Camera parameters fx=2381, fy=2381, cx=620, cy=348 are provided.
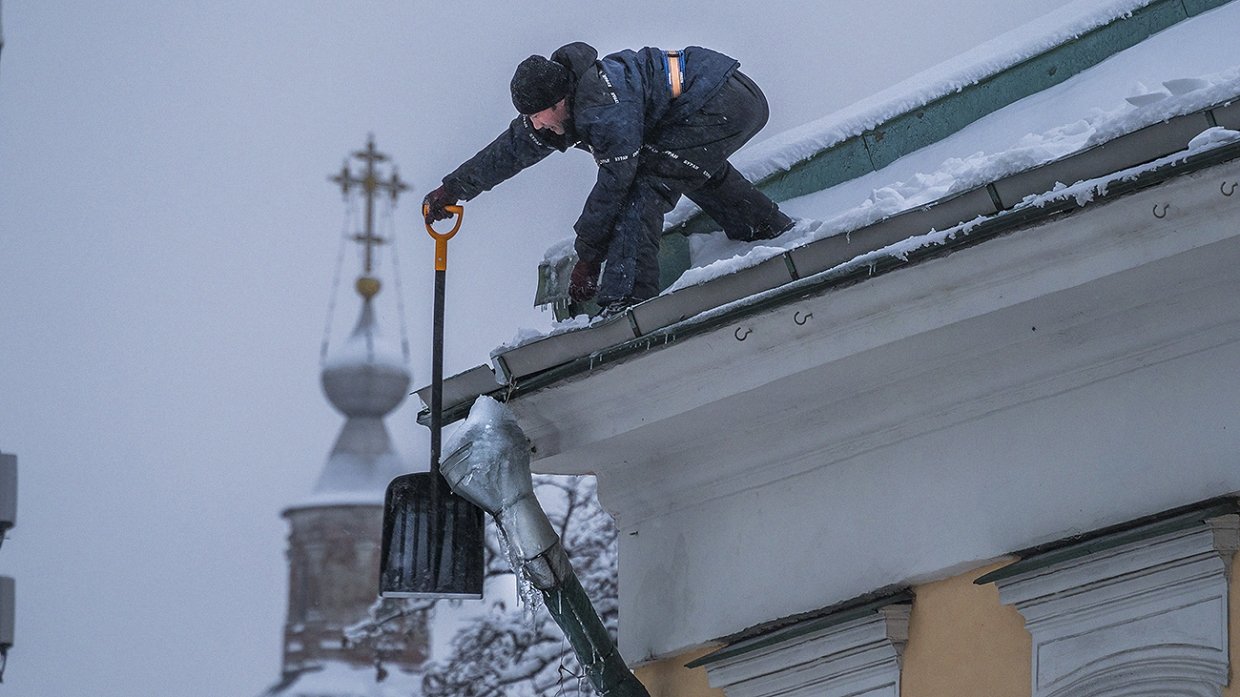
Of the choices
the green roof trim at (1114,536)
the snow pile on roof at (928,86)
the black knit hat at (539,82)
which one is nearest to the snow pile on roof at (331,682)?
the snow pile on roof at (928,86)

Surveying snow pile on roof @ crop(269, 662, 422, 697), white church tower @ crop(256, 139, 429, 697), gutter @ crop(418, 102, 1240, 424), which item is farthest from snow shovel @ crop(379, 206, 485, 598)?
white church tower @ crop(256, 139, 429, 697)

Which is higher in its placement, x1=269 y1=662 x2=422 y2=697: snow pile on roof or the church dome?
the church dome

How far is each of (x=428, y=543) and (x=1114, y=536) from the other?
2134 mm

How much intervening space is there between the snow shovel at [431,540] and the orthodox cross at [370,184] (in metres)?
Result: 43.5

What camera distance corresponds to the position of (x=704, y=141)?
704cm

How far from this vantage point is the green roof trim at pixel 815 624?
6.40m

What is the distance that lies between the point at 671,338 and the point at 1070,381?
1143 millimetres

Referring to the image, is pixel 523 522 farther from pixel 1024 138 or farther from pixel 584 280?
A: pixel 1024 138

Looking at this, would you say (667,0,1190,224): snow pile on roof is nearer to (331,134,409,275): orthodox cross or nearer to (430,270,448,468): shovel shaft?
(430,270,448,468): shovel shaft

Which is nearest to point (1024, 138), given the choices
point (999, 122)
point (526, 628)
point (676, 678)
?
point (999, 122)

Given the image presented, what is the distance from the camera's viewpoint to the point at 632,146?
681 centimetres

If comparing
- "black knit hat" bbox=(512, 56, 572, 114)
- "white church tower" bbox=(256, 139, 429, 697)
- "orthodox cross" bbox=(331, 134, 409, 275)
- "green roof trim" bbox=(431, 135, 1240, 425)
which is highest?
"orthodox cross" bbox=(331, 134, 409, 275)

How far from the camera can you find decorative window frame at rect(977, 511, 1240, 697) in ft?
18.4

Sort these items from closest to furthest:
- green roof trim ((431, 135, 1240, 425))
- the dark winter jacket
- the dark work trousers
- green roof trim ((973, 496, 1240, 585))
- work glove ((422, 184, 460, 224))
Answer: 1. green roof trim ((431, 135, 1240, 425))
2. green roof trim ((973, 496, 1240, 585))
3. the dark winter jacket
4. the dark work trousers
5. work glove ((422, 184, 460, 224))
